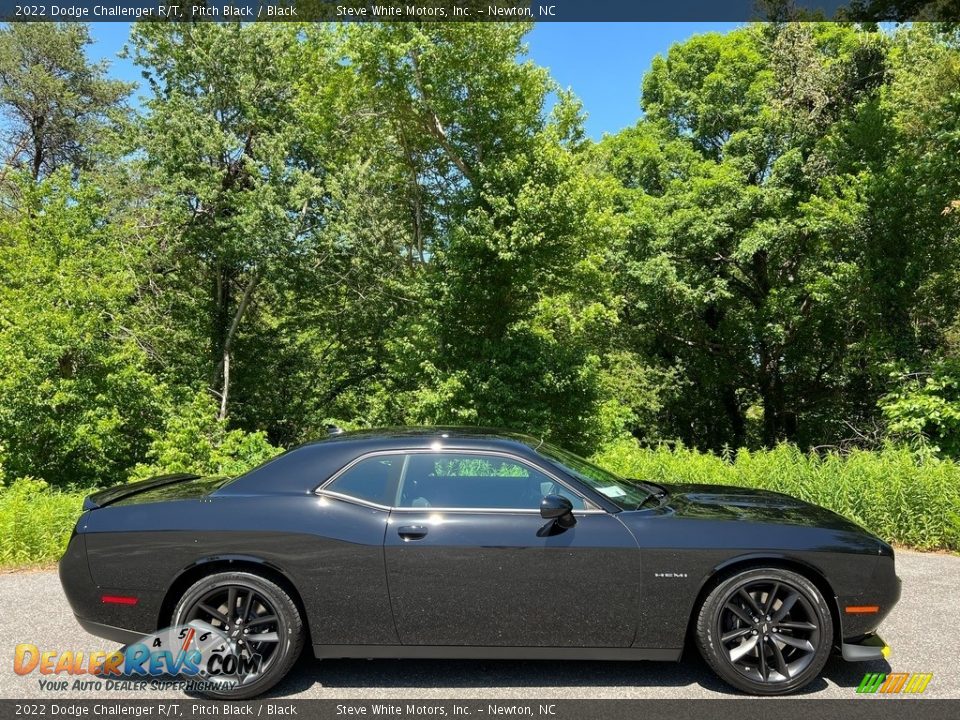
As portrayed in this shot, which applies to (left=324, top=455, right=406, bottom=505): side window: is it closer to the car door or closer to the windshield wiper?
the car door

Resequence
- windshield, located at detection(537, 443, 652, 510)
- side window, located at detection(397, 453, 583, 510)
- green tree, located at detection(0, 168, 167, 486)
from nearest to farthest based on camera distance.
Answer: side window, located at detection(397, 453, 583, 510)
windshield, located at detection(537, 443, 652, 510)
green tree, located at detection(0, 168, 167, 486)

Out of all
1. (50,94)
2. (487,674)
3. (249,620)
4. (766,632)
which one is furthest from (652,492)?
(50,94)

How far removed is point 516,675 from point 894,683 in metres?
2.06

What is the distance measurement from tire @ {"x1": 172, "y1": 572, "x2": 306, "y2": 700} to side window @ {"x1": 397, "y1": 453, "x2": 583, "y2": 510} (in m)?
0.86

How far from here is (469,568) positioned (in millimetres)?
3846

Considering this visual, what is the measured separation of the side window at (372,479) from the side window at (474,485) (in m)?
0.07

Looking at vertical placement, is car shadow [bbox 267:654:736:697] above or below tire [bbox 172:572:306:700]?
below

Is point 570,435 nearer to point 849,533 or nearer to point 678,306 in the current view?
point 678,306

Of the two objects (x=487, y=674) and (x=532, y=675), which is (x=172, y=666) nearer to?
(x=487, y=674)

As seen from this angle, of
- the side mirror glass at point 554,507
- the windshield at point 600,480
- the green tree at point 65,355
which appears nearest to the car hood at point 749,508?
the windshield at point 600,480

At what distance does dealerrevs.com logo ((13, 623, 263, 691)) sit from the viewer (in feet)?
12.7

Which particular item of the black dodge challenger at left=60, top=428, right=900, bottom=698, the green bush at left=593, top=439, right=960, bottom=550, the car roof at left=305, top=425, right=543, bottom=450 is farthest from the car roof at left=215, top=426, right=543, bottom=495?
the green bush at left=593, top=439, right=960, bottom=550

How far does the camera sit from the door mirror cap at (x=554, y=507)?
3777 millimetres

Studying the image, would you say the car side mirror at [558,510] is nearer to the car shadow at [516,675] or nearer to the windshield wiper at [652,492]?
the windshield wiper at [652,492]
